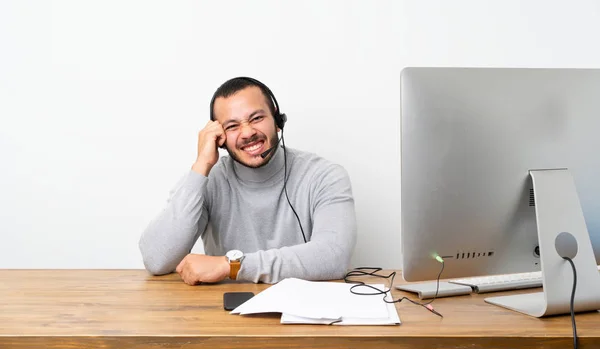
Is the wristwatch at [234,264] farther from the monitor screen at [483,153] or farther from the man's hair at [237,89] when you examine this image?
the man's hair at [237,89]

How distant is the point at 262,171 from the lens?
204 cm

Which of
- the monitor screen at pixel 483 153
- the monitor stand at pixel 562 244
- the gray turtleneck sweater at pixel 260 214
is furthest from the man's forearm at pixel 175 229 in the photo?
the monitor stand at pixel 562 244

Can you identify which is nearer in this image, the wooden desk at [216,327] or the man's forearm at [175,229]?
the wooden desk at [216,327]

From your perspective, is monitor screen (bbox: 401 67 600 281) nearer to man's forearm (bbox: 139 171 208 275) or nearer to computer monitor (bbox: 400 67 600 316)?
computer monitor (bbox: 400 67 600 316)

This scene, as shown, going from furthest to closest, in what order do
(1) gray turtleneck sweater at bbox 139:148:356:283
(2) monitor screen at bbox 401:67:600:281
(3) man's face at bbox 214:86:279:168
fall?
(3) man's face at bbox 214:86:279:168
(1) gray turtleneck sweater at bbox 139:148:356:283
(2) monitor screen at bbox 401:67:600:281

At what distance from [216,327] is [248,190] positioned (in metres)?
0.95

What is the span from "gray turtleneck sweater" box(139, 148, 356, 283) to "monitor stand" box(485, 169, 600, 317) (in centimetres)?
56

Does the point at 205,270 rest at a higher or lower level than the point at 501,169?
lower

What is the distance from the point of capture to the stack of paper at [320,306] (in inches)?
46.1

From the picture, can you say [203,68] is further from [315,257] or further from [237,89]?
[315,257]

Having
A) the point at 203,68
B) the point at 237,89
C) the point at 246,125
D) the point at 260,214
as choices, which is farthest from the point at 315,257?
the point at 203,68

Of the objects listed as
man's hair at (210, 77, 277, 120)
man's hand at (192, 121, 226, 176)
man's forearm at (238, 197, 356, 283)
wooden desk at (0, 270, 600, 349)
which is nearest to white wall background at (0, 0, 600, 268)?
man's hair at (210, 77, 277, 120)

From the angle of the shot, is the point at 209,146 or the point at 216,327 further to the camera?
the point at 209,146

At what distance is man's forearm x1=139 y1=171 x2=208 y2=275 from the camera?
171 cm
